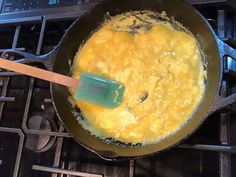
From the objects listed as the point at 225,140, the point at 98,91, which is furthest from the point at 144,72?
the point at 225,140

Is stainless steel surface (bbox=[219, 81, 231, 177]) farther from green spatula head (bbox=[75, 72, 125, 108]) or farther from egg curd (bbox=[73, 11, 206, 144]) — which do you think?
green spatula head (bbox=[75, 72, 125, 108])

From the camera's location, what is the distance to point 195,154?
2.83 feet

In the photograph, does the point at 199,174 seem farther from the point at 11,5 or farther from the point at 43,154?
the point at 11,5

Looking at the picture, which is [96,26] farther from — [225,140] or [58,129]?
[225,140]

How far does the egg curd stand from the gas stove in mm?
70

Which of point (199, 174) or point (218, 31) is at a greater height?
point (218, 31)

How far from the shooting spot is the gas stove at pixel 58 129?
823mm

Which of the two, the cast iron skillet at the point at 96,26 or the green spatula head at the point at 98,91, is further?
the green spatula head at the point at 98,91

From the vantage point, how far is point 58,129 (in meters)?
0.97

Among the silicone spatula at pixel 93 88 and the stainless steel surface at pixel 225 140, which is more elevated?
the silicone spatula at pixel 93 88

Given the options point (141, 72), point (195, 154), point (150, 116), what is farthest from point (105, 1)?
point (195, 154)

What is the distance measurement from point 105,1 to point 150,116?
1.11 feet

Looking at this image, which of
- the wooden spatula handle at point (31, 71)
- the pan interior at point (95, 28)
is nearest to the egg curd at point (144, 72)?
the pan interior at point (95, 28)

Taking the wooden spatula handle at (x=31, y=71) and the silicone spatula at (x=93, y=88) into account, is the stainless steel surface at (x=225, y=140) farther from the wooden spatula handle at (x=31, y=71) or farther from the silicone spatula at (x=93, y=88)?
the wooden spatula handle at (x=31, y=71)
